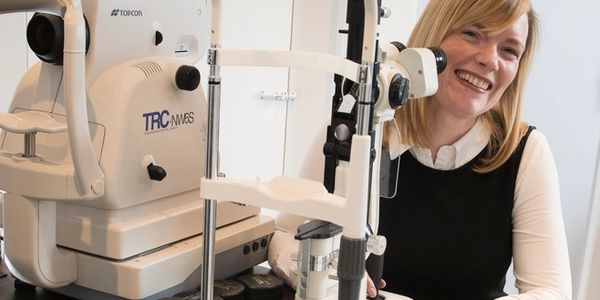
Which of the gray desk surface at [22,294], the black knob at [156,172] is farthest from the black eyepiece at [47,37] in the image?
the gray desk surface at [22,294]

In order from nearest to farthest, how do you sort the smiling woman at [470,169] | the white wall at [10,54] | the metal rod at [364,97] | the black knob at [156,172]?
the metal rod at [364,97], the black knob at [156,172], the smiling woman at [470,169], the white wall at [10,54]

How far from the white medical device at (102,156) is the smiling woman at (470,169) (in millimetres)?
510

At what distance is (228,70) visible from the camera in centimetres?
302

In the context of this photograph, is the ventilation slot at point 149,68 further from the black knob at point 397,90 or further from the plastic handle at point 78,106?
the black knob at point 397,90

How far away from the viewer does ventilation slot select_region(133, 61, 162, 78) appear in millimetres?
1166

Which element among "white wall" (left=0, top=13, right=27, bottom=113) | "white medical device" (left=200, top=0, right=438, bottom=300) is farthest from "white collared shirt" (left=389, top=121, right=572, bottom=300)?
"white wall" (left=0, top=13, right=27, bottom=113)

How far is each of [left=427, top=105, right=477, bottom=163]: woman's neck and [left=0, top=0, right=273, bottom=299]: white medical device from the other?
639mm

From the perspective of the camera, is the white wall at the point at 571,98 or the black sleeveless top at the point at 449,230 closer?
the black sleeveless top at the point at 449,230

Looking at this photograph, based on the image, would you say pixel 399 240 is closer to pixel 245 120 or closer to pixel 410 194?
pixel 410 194

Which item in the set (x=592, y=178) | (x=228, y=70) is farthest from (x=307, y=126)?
(x=592, y=178)

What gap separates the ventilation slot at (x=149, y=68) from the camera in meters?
1.17

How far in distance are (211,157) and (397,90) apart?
1.01ft

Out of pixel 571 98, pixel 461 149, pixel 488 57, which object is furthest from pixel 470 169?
pixel 571 98

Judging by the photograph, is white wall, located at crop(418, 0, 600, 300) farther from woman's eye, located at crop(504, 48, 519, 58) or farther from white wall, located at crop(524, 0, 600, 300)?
woman's eye, located at crop(504, 48, 519, 58)
